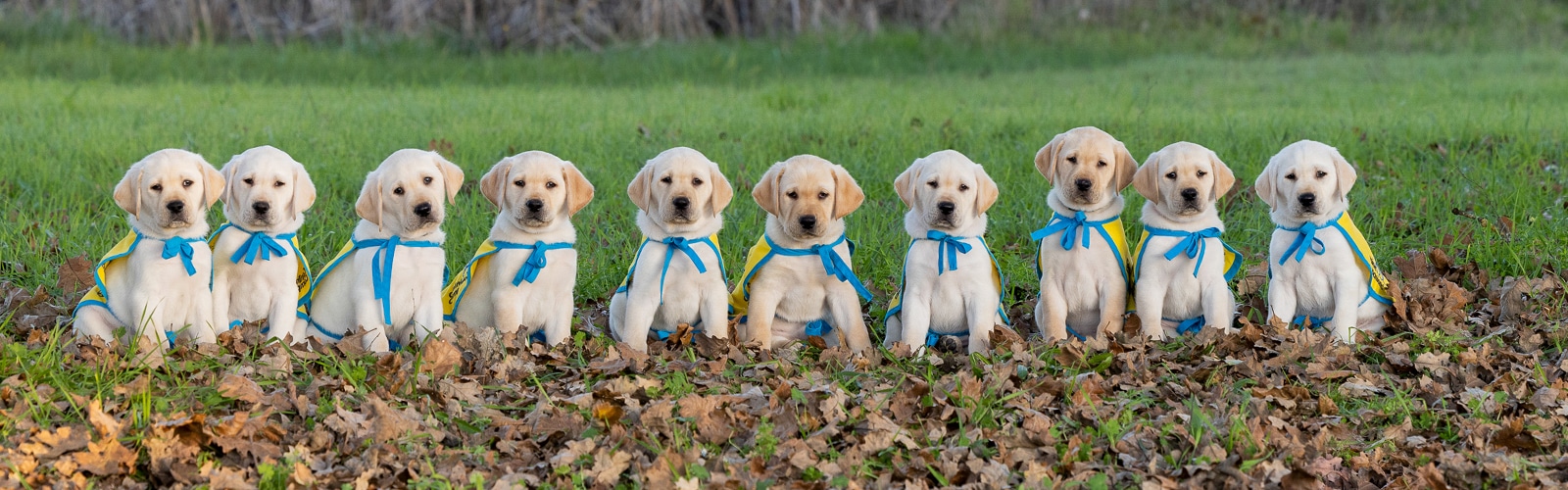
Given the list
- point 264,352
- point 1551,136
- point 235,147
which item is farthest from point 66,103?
point 1551,136

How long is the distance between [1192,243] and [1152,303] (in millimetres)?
350

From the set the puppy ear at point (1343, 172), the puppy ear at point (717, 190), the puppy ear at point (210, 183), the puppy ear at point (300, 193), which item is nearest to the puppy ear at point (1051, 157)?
the puppy ear at point (1343, 172)

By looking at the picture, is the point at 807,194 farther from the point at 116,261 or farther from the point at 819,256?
the point at 116,261

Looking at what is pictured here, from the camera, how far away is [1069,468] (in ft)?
16.8

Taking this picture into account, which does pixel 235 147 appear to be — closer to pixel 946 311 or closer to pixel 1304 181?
pixel 946 311

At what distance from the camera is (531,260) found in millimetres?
6445

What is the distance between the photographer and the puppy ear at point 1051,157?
6.68 metres

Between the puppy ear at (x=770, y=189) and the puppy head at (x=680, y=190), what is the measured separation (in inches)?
6.7

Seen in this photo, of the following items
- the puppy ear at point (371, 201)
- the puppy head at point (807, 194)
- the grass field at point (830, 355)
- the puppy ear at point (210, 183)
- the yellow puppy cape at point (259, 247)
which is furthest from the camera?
the puppy head at point (807, 194)

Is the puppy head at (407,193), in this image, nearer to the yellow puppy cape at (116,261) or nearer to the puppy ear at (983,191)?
the yellow puppy cape at (116,261)

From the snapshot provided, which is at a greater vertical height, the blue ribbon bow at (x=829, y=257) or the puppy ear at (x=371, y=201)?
the puppy ear at (x=371, y=201)

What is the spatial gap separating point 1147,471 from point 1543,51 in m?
18.7

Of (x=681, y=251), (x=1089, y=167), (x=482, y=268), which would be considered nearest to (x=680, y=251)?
(x=681, y=251)

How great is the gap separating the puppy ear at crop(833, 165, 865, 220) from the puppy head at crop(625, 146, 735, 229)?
20.4 inches
